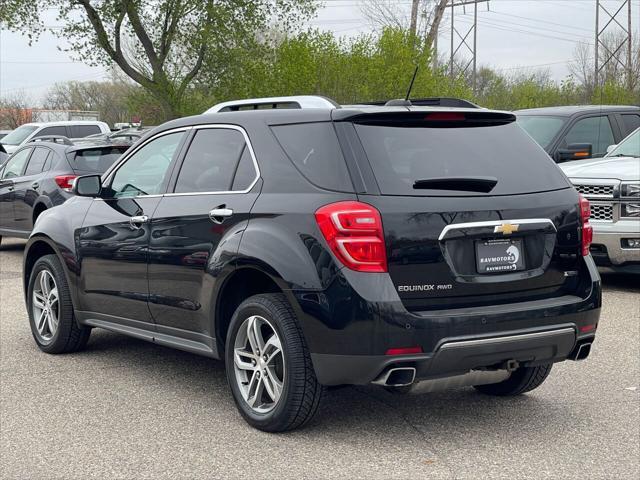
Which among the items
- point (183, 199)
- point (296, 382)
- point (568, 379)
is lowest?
point (568, 379)

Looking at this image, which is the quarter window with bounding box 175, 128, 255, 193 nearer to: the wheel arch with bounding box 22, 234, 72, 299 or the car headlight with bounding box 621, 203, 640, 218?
the wheel arch with bounding box 22, 234, 72, 299

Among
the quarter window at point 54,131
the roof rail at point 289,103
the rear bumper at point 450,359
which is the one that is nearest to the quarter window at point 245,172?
the roof rail at point 289,103

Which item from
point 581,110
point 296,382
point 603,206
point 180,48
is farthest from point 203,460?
point 180,48

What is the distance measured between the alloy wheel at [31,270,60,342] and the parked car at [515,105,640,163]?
697 centimetres

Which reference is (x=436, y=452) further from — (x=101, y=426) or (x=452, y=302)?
(x=101, y=426)

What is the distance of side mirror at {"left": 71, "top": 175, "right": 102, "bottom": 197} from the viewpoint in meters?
6.90

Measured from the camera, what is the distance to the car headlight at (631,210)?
10.1 meters

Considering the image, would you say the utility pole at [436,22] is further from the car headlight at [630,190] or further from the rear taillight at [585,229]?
the rear taillight at [585,229]

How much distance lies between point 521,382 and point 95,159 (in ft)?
28.5

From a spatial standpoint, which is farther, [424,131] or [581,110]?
[581,110]

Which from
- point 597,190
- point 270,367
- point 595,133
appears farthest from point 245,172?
point 595,133

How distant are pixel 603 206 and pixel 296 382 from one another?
614 centimetres

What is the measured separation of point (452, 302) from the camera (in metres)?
4.96

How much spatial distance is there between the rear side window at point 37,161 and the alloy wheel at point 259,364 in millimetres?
9052
